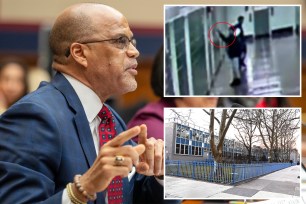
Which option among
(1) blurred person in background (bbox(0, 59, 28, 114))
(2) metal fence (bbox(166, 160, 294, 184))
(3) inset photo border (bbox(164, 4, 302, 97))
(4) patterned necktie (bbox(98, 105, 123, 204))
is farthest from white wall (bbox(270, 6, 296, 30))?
(1) blurred person in background (bbox(0, 59, 28, 114))

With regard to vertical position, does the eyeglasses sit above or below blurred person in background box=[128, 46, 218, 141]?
above

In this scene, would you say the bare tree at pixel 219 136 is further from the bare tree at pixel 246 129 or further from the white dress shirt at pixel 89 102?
the white dress shirt at pixel 89 102

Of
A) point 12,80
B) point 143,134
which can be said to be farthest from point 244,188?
point 12,80

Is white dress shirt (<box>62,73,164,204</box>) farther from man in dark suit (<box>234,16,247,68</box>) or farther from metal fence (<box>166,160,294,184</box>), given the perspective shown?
man in dark suit (<box>234,16,247,68</box>)

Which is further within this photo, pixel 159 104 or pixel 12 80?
pixel 12 80

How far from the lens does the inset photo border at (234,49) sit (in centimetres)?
144

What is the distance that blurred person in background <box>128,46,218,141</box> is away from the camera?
1.48 meters

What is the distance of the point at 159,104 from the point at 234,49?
47cm

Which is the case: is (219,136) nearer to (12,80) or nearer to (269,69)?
(269,69)

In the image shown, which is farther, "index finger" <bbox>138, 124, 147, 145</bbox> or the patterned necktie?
the patterned necktie

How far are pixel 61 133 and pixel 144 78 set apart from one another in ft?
8.17

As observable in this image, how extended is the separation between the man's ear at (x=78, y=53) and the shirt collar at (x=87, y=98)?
5 cm

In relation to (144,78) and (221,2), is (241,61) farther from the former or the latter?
(144,78)

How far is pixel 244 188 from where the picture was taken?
1.38 metres
